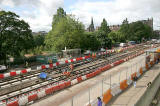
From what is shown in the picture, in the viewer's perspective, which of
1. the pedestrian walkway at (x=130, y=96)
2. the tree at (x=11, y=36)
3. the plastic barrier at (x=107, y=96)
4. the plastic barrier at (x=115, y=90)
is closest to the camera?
the plastic barrier at (x=107, y=96)

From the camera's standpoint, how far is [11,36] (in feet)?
77.6

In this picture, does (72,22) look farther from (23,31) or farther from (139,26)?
(139,26)

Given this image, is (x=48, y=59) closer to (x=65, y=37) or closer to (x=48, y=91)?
(x=65, y=37)

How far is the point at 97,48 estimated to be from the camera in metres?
47.0

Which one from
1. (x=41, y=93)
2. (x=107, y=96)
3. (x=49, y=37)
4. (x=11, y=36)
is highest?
(x=49, y=37)

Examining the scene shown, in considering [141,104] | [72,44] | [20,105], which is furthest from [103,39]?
[20,105]

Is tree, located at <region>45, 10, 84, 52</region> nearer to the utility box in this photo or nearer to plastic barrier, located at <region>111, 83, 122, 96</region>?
the utility box

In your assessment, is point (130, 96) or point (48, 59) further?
point (48, 59)

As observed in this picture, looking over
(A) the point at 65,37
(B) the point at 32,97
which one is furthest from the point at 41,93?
(A) the point at 65,37

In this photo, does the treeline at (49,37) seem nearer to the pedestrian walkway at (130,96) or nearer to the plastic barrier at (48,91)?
the plastic barrier at (48,91)

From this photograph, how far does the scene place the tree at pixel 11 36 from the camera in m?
23.0

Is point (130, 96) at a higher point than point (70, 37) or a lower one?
lower

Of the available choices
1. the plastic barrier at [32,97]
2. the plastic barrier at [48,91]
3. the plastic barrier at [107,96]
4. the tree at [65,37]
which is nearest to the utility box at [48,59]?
the tree at [65,37]

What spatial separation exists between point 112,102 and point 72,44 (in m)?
25.6
